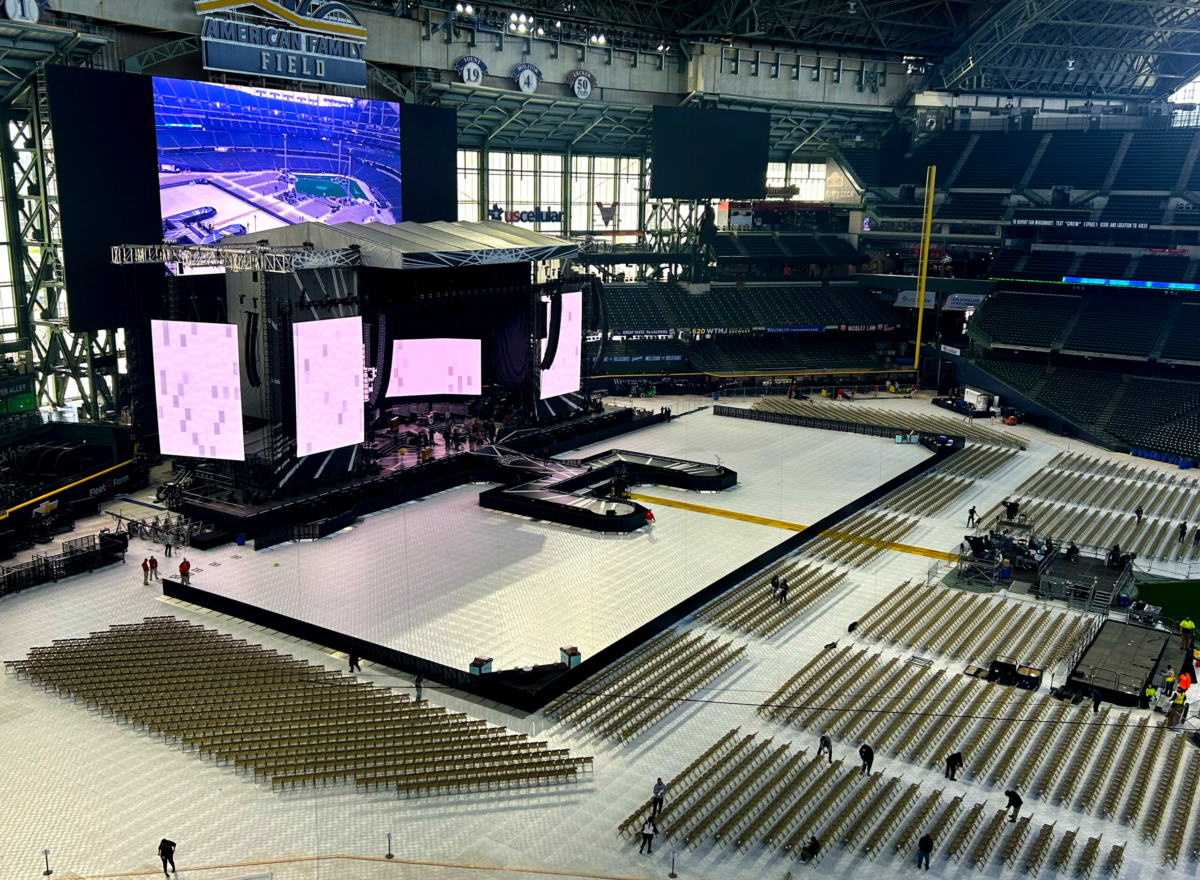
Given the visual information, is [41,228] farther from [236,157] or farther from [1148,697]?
[1148,697]

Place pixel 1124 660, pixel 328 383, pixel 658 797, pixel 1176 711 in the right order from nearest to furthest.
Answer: pixel 658 797
pixel 1176 711
pixel 1124 660
pixel 328 383

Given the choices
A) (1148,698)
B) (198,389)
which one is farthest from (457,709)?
(198,389)

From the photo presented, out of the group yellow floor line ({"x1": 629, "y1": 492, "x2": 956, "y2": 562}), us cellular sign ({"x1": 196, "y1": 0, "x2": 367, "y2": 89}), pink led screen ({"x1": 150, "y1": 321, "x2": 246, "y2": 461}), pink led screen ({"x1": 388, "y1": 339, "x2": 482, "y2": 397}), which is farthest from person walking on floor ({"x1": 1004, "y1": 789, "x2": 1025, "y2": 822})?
us cellular sign ({"x1": 196, "y1": 0, "x2": 367, "y2": 89})

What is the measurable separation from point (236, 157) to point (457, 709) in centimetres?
3160

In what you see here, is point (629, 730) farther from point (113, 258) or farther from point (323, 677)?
point (113, 258)

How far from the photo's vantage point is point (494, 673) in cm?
2559

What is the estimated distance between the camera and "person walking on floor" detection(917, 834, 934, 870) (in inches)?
744

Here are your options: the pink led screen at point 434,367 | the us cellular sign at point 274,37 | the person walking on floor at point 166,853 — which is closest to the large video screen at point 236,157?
the us cellular sign at point 274,37

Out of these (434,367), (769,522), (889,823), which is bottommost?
(889,823)

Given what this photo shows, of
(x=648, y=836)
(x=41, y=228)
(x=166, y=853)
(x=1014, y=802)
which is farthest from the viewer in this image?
(x=41, y=228)

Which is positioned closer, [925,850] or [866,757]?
[925,850]

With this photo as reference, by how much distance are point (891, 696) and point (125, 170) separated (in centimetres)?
3638

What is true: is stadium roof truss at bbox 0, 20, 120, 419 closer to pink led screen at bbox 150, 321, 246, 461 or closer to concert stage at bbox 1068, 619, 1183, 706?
pink led screen at bbox 150, 321, 246, 461

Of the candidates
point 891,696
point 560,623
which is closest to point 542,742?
point 560,623
